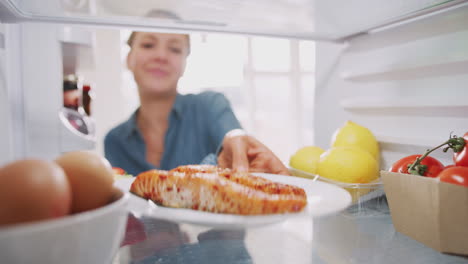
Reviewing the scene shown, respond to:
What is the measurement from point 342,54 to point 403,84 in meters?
0.27

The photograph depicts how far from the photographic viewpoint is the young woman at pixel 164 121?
199cm

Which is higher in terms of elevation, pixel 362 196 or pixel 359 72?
pixel 359 72

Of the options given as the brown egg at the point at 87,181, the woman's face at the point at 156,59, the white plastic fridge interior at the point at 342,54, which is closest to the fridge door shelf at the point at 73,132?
the white plastic fridge interior at the point at 342,54

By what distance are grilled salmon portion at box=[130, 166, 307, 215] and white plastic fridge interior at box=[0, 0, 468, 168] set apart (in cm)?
36

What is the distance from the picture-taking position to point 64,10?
0.73 m

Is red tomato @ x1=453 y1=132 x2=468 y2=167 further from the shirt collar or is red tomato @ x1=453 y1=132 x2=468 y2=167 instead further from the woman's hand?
the shirt collar

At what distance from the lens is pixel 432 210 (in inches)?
19.8

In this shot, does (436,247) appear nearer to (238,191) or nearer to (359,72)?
(238,191)

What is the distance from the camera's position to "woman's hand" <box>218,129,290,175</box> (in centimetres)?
95

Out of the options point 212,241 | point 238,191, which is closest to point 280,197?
point 238,191

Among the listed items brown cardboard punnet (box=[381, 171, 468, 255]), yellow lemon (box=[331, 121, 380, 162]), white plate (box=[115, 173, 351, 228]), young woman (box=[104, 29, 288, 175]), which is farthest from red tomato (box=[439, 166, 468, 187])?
young woman (box=[104, 29, 288, 175])

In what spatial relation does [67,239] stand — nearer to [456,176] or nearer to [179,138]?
[456,176]

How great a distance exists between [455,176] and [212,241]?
1.22 feet

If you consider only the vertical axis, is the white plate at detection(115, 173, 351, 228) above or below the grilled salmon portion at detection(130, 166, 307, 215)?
below
